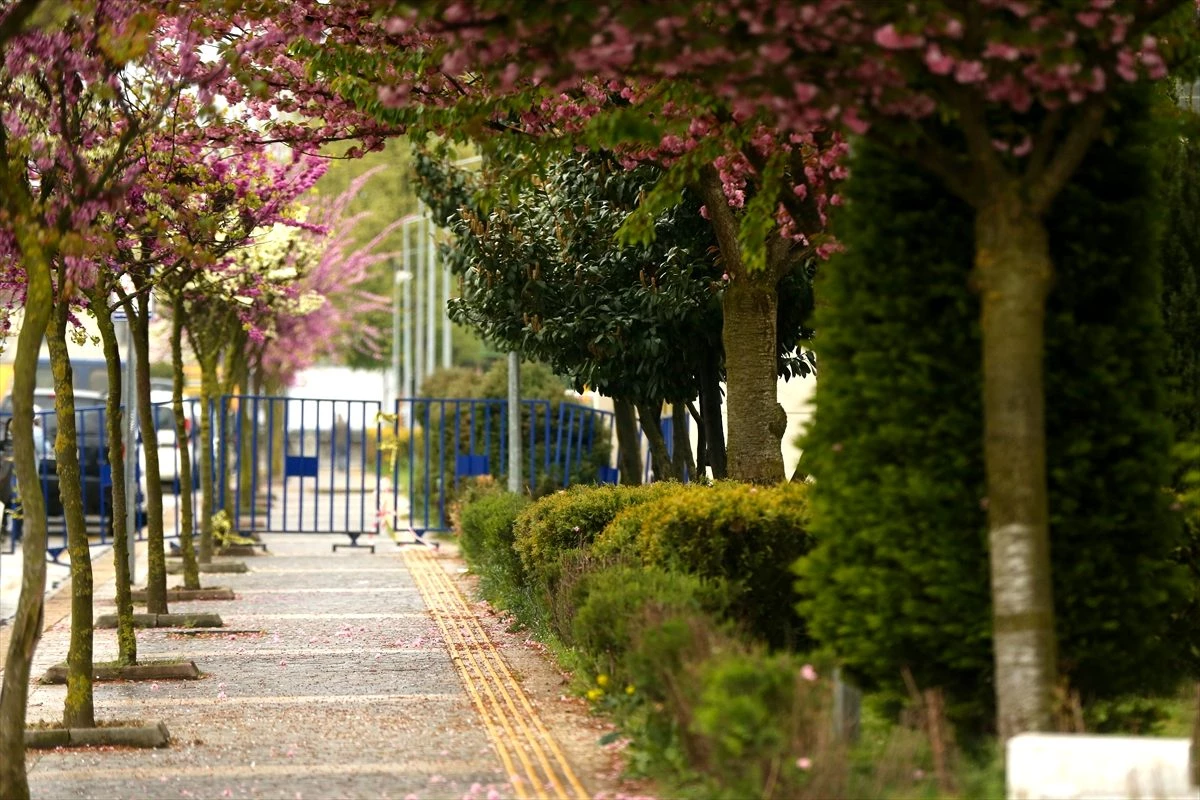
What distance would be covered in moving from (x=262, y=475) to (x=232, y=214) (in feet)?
117

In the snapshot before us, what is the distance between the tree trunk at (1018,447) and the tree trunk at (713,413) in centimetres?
983

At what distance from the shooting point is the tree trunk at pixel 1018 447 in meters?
6.59

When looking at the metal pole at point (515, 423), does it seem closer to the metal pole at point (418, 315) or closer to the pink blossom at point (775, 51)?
the pink blossom at point (775, 51)

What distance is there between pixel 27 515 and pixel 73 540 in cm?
225

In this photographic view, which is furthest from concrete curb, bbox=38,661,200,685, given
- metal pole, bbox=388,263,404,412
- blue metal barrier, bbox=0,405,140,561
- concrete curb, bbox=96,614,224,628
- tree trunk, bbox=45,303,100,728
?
metal pole, bbox=388,263,404,412

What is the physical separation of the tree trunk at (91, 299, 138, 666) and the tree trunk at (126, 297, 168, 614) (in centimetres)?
102

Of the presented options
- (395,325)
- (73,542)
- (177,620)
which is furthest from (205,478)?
(395,325)

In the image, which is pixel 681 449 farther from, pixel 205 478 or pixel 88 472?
pixel 88 472

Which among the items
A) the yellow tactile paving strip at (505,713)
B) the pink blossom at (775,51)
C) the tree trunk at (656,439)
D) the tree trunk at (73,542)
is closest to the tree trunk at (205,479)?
the yellow tactile paving strip at (505,713)

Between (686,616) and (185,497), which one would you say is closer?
(686,616)

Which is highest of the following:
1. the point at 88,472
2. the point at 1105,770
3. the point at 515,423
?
the point at 515,423

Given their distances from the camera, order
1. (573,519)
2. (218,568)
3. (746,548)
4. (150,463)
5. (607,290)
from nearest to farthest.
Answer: (746,548) < (573,519) < (150,463) < (607,290) < (218,568)

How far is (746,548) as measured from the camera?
1020cm

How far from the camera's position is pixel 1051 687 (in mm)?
6707
